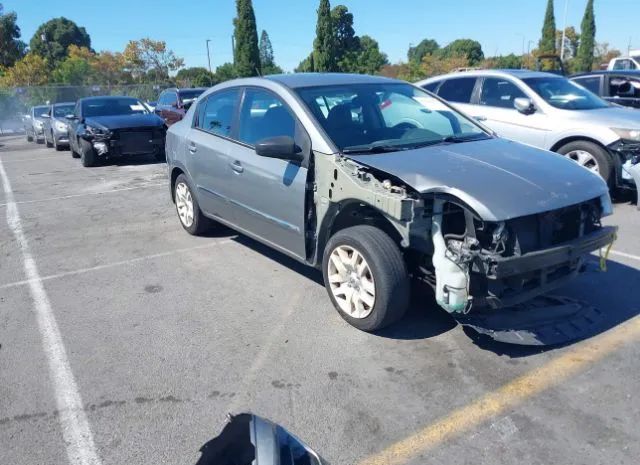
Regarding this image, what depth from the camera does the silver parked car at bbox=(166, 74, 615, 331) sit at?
337 cm

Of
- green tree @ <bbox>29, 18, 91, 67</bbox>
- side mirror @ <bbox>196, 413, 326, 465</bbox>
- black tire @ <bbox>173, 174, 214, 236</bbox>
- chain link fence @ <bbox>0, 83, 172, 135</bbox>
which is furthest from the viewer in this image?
green tree @ <bbox>29, 18, 91, 67</bbox>

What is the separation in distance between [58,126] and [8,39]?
47.3 meters

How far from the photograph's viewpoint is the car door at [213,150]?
5.18 meters

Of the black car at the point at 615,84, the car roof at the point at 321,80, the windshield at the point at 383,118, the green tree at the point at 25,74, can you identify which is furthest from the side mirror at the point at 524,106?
the green tree at the point at 25,74

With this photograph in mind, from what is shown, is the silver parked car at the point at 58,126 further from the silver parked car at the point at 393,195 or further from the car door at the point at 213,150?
the silver parked car at the point at 393,195

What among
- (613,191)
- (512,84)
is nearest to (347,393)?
(613,191)

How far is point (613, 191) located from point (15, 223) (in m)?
8.19

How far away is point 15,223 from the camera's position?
756cm

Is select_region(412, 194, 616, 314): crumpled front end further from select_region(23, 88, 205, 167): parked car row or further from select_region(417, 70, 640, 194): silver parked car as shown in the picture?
select_region(23, 88, 205, 167): parked car row

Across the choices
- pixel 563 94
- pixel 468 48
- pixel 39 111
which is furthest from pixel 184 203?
pixel 468 48

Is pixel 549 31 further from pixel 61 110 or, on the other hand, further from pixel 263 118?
pixel 263 118

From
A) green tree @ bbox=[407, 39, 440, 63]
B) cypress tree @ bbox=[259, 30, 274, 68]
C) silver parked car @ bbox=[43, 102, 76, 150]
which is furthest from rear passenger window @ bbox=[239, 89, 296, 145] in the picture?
green tree @ bbox=[407, 39, 440, 63]

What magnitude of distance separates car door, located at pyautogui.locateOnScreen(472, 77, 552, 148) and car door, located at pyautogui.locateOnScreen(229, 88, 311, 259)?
428cm

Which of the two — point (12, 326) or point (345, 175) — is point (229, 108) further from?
point (12, 326)
